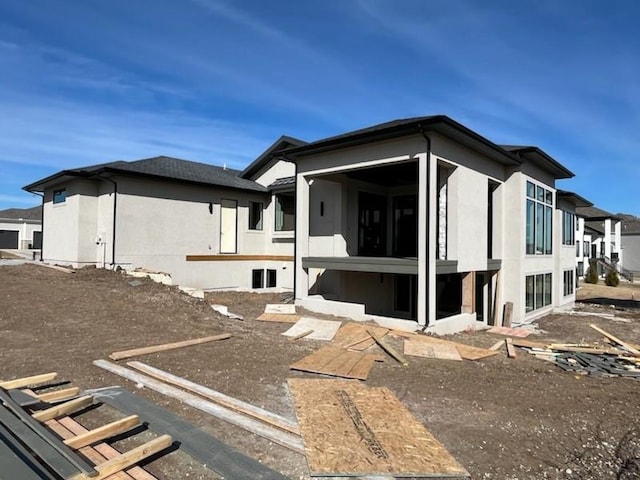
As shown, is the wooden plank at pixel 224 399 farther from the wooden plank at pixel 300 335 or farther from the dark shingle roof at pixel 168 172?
the dark shingle roof at pixel 168 172

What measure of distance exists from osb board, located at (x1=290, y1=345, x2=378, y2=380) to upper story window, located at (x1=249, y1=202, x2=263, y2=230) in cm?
1209

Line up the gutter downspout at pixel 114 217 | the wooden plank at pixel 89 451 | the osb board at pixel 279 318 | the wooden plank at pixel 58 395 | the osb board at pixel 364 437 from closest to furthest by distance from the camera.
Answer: the wooden plank at pixel 89 451 → the osb board at pixel 364 437 → the wooden plank at pixel 58 395 → the osb board at pixel 279 318 → the gutter downspout at pixel 114 217

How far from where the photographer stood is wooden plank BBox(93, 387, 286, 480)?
150 inches

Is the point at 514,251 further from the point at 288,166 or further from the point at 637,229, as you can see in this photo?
the point at 637,229

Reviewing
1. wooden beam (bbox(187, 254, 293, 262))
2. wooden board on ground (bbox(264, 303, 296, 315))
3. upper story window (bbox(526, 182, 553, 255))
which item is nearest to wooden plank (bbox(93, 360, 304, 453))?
wooden board on ground (bbox(264, 303, 296, 315))

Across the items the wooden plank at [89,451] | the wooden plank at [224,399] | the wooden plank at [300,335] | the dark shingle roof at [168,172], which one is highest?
the dark shingle roof at [168,172]

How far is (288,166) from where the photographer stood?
20.2 metres

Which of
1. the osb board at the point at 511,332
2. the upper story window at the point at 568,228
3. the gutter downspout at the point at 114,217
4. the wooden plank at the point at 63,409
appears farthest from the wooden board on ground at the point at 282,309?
the upper story window at the point at 568,228

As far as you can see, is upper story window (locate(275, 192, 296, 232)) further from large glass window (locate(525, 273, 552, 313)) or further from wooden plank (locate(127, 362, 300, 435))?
wooden plank (locate(127, 362, 300, 435))

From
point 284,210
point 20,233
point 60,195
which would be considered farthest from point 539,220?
point 20,233

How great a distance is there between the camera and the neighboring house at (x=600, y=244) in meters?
43.4

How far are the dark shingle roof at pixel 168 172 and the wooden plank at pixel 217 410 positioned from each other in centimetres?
1053

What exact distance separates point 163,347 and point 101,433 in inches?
171

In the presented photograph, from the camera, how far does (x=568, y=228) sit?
22.2 m
